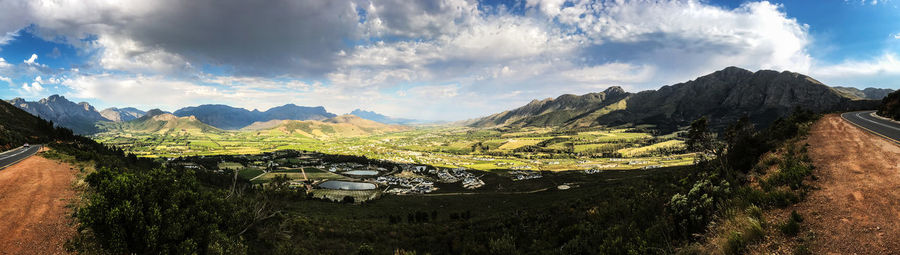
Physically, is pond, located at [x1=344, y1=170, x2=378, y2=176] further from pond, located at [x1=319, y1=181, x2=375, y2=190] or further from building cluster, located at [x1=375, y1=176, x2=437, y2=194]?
pond, located at [x1=319, y1=181, x2=375, y2=190]

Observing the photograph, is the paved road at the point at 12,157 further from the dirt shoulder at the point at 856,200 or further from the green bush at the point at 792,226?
the dirt shoulder at the point at 856,200

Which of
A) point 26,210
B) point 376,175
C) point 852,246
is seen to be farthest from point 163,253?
point 376,175

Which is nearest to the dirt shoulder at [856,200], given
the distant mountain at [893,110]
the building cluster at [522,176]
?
the distant mountain at [893,110]

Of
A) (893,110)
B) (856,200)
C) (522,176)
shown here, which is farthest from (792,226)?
(522,176)

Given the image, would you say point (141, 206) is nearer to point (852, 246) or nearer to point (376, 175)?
point (852, 246)

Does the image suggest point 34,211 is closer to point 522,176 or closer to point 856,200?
point 856,200

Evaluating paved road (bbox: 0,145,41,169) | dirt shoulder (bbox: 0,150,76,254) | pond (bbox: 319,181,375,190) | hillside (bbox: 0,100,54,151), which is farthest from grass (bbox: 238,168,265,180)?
dirt shoulder (bbox: 0,150,76,254)
